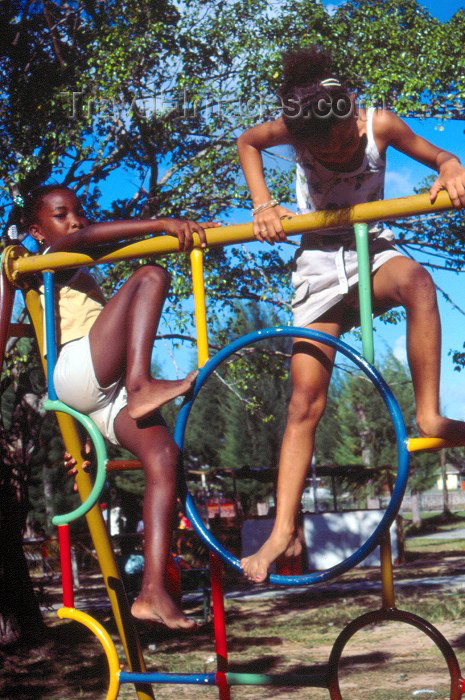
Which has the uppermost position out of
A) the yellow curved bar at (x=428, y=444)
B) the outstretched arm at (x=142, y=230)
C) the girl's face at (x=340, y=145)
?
the girl's face at (x=340, y=145)

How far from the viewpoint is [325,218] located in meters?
2.21

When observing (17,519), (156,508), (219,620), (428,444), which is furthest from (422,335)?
(17,519)

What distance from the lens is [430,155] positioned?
7.30ft

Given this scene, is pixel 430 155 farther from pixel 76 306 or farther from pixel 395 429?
pixel 76 306

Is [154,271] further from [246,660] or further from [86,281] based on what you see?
[246,660]

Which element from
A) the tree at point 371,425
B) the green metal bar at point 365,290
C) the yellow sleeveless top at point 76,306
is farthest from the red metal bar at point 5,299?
the tree at point 371,425

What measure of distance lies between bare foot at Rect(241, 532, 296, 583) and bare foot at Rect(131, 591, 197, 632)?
8.0 inches

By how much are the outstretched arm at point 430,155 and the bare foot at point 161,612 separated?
1238 mm

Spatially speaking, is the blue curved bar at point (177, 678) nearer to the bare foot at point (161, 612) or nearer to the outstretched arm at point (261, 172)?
the bare foot at point (161, 612)

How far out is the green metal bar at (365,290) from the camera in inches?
82.0

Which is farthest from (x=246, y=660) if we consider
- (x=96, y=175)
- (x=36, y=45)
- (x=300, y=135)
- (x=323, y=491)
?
(x=323, y=491)

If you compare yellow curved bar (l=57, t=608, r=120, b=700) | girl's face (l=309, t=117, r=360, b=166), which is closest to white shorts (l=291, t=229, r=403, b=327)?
girl's face (l=309, t=117, r=360, b=166)

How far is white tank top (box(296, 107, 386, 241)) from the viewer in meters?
2.35

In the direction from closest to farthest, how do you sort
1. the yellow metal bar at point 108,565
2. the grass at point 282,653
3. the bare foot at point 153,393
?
the bare foot at point 153,393 → the yellow metal bar at point 108,565 → the grass at point 282,653
